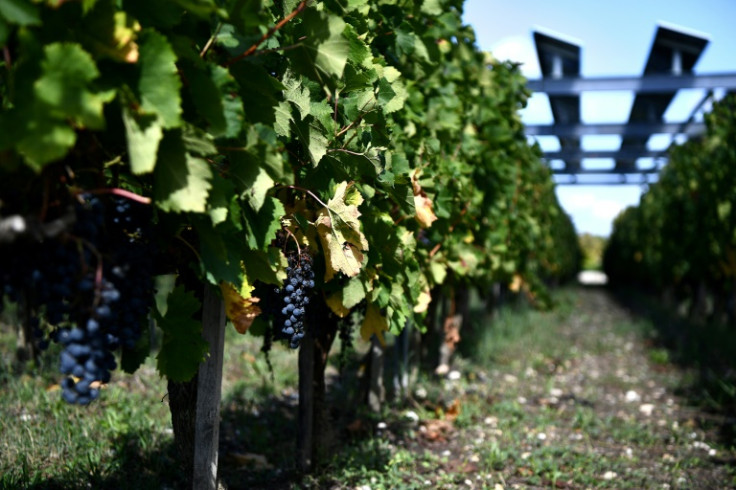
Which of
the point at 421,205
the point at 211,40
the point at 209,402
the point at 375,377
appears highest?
the point at 211,40

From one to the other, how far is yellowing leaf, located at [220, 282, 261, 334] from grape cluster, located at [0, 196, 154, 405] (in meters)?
0.47

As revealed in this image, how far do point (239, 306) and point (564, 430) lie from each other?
4.12 m

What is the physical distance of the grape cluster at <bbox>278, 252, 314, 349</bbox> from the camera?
266cm

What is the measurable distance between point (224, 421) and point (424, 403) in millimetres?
1871

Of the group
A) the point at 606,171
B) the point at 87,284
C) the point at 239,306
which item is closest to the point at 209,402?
the point at 239,306

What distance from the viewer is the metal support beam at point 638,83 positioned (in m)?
11.9

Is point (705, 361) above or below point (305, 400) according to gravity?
below

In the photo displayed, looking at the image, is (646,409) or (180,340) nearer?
(180,340)

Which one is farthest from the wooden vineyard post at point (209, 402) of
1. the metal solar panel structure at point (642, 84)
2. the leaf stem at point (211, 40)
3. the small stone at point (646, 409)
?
the metal solar panel structure at point (642, 84)

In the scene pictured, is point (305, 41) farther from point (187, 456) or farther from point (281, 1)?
point (187, 456)

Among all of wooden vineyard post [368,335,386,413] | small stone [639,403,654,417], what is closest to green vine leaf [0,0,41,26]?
wooden vineyard post [368,335,386,413]

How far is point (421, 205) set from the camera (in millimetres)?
3873

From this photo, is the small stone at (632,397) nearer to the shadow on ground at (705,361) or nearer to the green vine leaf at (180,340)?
the shadow on ground at (705,361)

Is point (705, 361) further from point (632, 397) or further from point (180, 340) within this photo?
point (180, 340)
